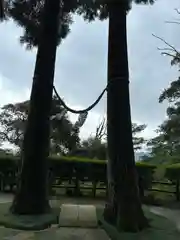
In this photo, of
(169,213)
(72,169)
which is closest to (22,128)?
(72,169)

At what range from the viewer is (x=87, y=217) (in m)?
7.41

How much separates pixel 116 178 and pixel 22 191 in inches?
81.5

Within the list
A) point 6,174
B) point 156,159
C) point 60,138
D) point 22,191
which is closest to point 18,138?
point 60,138

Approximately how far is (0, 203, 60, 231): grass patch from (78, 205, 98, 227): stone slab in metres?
0.46

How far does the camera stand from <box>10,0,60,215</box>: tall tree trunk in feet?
26.0

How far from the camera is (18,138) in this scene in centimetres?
3334

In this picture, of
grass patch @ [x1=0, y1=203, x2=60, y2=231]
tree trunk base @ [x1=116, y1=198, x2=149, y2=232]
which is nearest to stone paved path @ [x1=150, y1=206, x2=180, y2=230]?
tree trunk base @ [x1=116, y1=198, x2=149, y2=232]

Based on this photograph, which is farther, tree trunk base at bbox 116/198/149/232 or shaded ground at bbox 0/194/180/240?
tree trunk base at bbox 116/198/149/232

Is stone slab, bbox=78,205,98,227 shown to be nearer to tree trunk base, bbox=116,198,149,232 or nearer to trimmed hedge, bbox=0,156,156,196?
tree trunk base, bbox=116,198,149,232

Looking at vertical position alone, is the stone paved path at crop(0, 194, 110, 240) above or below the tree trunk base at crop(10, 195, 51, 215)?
below

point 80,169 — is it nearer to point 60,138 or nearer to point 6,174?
point 6,174

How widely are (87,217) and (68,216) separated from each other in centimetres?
35

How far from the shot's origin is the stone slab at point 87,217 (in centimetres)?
699

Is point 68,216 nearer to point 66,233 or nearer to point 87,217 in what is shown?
point 87,217
